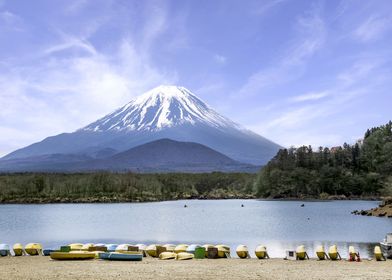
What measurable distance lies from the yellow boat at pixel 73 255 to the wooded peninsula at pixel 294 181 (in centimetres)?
12436

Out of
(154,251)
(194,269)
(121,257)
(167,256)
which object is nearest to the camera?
(194,269)

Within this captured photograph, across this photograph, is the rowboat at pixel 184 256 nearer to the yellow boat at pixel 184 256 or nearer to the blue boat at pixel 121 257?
the yellow boat at pixel 184 256

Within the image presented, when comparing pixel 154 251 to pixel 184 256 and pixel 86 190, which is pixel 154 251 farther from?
pixel 86 190

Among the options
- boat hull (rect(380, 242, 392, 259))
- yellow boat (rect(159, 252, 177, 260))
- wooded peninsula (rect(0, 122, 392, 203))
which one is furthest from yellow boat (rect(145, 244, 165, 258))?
Answer: wooded peninsula (rect(0, 122, 392, 203))

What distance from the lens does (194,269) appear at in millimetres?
27500

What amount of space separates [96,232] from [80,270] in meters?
32.3

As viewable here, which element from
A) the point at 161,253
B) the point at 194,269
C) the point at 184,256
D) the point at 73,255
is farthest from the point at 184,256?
the point at 73,255

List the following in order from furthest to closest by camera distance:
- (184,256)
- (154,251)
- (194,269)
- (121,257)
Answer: (154,251) < (184,256) < (121,257) < (194,269)

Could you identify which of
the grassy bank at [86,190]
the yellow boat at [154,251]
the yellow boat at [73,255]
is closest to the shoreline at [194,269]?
the yellow boat at [73,255]

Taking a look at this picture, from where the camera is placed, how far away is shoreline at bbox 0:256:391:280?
2514 centimetres

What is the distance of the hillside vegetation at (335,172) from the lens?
15375 cm

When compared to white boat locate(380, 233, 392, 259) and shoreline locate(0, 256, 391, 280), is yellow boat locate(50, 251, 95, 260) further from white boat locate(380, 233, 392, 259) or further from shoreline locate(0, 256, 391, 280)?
white boat locate(380, 233, 392, 259)

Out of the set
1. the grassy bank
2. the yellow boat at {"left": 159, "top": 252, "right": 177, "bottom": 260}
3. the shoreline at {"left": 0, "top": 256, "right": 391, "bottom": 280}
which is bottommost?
the shoreline at {"left": 0, "top": 256, "right": 391, "bottom": 280}

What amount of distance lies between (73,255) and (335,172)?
435ft
